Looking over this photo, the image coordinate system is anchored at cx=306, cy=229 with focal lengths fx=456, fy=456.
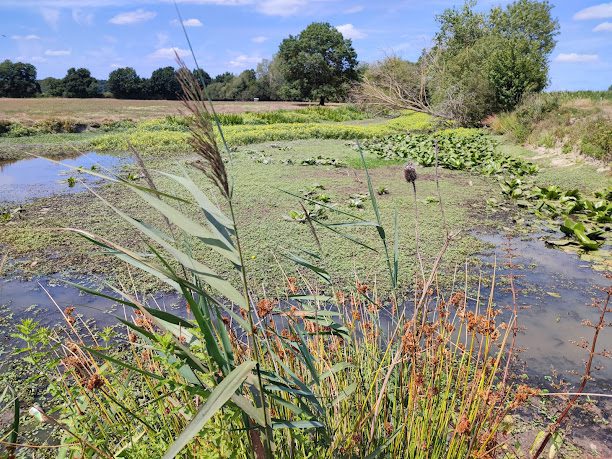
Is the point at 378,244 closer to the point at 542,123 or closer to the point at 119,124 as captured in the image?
the point at 542,123

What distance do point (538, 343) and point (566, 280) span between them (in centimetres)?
126

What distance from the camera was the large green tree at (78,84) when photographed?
42.8 meters

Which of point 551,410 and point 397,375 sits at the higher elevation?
point 397,375

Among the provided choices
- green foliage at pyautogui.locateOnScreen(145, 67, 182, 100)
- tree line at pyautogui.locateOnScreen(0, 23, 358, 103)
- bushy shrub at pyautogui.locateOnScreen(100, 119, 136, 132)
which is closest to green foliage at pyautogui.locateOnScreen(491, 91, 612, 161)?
bushy shrub at pyautogui.locateOnScreen(100, 119, 136, 132)

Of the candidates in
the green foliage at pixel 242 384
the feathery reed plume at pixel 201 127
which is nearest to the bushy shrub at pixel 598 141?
the green foliage at pixel 242 384

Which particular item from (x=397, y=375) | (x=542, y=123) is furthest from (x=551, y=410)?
(x=542, y=123)

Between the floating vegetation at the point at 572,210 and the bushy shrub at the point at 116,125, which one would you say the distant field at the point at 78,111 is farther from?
the floating vegetation at the point at 572,210

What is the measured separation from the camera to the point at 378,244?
4.57 metres

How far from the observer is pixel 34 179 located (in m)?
9.16

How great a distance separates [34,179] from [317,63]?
32.0m

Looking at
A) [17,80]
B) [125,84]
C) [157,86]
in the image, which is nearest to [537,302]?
[157,86]

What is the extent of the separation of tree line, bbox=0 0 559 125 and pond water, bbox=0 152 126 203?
4130 millimetres

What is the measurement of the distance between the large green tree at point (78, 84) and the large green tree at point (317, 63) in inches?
745

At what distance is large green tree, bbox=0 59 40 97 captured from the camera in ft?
132
